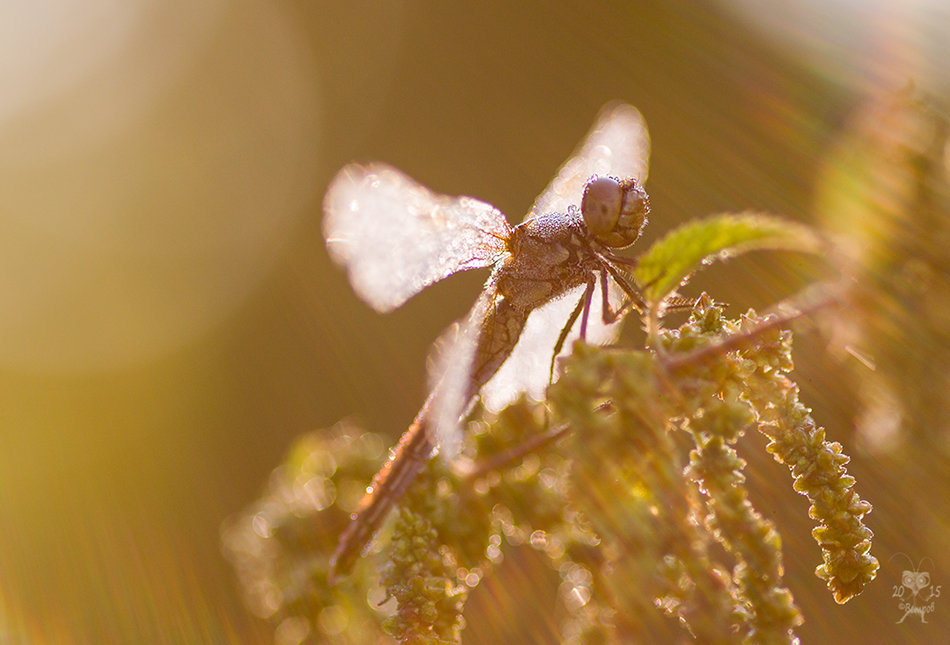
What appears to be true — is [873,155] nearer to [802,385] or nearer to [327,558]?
[802,385]

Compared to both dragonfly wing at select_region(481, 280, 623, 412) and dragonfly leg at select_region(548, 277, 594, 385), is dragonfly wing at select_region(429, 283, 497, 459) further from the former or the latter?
dragonfly leg at select_region(548, 277, 594, 385)

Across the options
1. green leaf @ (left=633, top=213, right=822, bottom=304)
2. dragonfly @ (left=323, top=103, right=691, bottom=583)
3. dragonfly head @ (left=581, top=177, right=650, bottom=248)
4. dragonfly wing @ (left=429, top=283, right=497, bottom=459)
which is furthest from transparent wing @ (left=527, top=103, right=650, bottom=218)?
green leaf @ (left=633, top=213, right=822, bottom=304)

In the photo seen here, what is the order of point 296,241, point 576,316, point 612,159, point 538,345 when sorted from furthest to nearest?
point 296,241
point 612,159
point 538,345
point 576,316

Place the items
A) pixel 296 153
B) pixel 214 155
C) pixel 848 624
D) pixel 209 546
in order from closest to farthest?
pixel 848 624, pixel 209 546, pixel 296 153, pixel 214 155

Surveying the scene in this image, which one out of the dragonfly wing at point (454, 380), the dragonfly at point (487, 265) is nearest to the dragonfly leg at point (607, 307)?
the dragonfly at point (487, 265)

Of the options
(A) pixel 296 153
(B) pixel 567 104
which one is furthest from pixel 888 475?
(A) pixel 296 153

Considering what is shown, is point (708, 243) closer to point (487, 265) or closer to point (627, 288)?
point (627, 288)

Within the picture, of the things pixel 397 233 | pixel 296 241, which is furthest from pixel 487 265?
pixel 296 241
